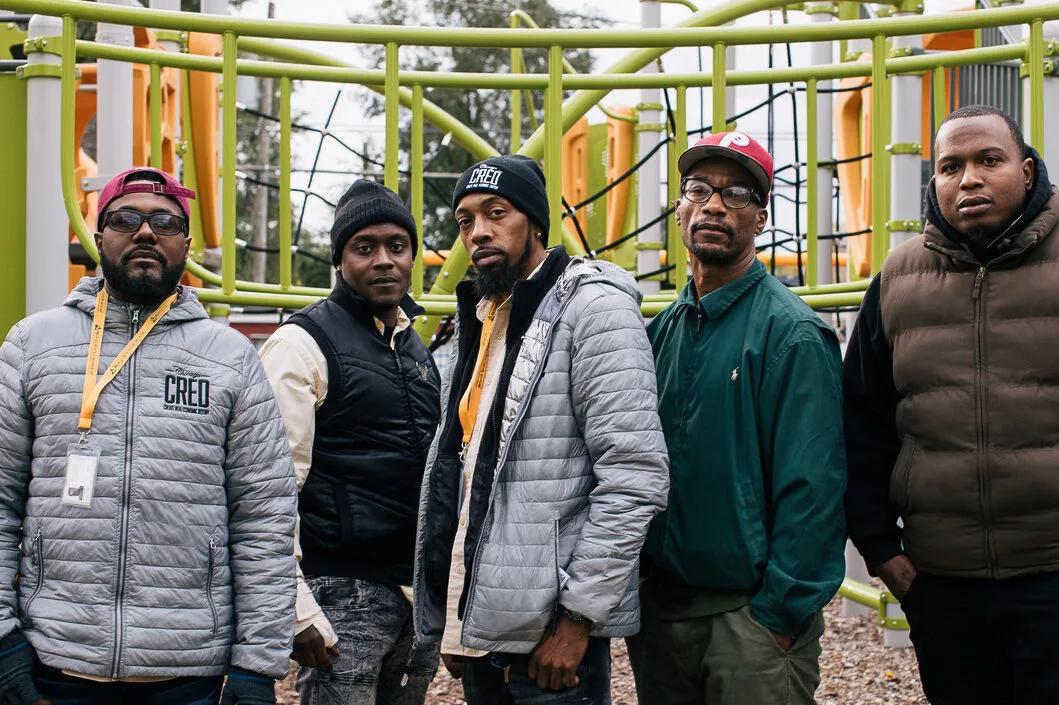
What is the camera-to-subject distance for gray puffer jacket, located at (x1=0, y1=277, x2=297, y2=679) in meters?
2.61

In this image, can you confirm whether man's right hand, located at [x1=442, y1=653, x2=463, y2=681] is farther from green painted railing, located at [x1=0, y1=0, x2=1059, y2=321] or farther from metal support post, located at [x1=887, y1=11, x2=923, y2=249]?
metal support post, located at [x1=887, y1=11, x2=923, y2=249]

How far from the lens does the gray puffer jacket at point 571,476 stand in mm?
2633

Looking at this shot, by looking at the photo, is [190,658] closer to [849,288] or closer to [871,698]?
[849,288]

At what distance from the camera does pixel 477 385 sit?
297cm

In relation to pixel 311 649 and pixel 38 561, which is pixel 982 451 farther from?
pixel 38 561

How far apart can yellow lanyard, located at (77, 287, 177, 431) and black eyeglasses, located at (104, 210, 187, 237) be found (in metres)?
0.15

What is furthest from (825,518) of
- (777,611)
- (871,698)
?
(871,698)

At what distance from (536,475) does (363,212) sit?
1.03 m

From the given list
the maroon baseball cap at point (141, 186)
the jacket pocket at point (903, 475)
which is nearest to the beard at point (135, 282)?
the maroon baseball cap at point (141, 186)

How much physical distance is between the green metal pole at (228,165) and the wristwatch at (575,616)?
5.46 feet

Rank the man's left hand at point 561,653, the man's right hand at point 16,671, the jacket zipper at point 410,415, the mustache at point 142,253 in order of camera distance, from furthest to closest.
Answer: the jacket zipper at point 410,415 → the mustache at point 142,253 → the man's left hand at point 561,653 → the man's right hand at point 16,671

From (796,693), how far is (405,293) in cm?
152

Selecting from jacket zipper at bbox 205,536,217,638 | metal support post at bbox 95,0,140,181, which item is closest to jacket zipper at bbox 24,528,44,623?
jacket zipper at bbox 205,536,217,638

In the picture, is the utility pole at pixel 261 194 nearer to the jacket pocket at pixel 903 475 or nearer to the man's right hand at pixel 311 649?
the man's right hand at pixel 311 649
